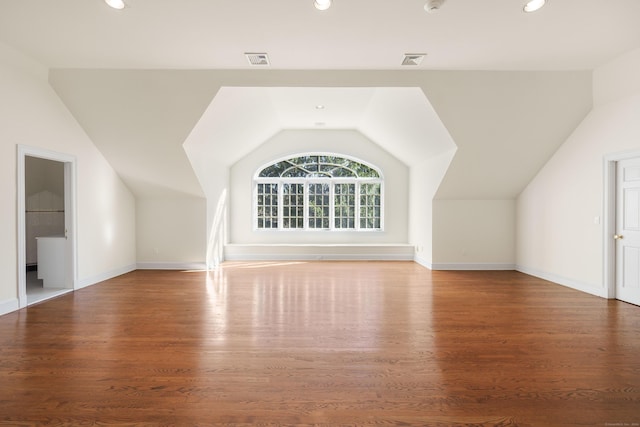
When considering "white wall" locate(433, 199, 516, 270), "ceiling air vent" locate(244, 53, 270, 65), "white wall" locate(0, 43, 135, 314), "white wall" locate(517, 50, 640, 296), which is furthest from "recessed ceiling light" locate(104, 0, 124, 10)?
"white wall" locate(433, 199, 516, 270)

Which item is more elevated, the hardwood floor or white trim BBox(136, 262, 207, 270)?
white trim BBox(136, 262, 207, 270)

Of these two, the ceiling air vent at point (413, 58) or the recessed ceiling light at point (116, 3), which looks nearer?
the recessed ceiling light at point (116, 3)

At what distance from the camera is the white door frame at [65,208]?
13.7ft

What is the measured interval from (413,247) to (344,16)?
5.85 m

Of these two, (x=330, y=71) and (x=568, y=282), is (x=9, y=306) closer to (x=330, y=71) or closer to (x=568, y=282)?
(x=330, y=71)

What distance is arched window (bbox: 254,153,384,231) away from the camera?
891 centimetres

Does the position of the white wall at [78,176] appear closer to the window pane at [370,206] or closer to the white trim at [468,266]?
the window pane at [370,206]

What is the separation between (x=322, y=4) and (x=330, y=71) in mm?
1526

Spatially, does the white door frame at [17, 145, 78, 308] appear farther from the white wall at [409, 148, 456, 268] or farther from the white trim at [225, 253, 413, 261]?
the white wall at [409, 148, 456, 268]

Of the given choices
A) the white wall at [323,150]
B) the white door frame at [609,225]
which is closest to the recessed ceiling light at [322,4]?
the white door frame at [609,225]

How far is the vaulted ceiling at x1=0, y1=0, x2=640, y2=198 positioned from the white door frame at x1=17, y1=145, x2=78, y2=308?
0.71 metres

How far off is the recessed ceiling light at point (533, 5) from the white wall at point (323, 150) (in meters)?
5.60

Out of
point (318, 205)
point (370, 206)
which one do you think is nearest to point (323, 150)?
point (318, 205)

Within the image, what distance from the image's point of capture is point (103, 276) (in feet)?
19.3
